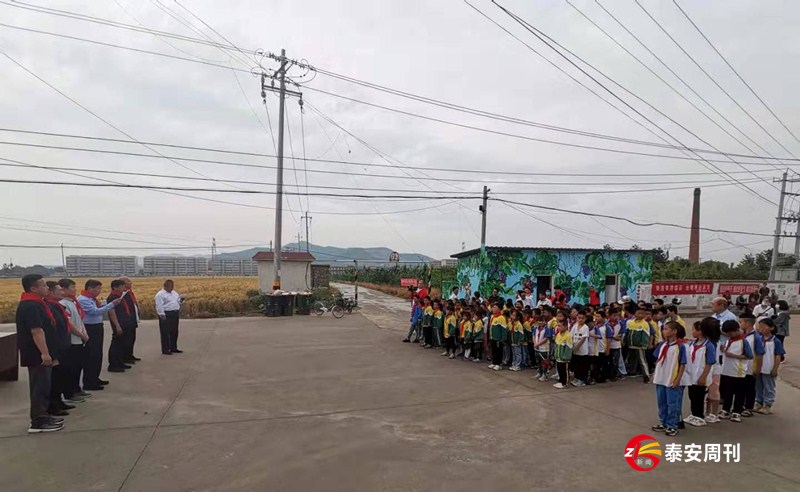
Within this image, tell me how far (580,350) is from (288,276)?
61.8 feet

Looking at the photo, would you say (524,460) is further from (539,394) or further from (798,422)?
(798,422)

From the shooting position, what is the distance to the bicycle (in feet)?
61.5

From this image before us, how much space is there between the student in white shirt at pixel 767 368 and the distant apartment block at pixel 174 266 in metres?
111

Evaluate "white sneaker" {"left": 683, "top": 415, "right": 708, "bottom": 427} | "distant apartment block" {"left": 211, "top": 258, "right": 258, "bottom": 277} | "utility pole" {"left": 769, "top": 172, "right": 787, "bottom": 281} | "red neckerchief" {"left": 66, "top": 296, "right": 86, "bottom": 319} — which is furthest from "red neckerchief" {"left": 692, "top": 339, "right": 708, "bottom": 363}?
"distant apartment block" {"left": 211, "top": 258, "right": 258, "bottom": 277}

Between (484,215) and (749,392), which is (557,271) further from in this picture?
(749,392)

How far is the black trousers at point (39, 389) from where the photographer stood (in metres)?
5.21

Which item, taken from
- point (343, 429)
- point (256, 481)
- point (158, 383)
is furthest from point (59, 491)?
point (158, 383)

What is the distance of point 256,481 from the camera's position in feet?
13.4

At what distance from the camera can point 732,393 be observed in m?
5.98

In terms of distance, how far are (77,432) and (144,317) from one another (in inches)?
548

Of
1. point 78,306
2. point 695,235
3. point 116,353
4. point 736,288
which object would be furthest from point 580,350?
point 695,235

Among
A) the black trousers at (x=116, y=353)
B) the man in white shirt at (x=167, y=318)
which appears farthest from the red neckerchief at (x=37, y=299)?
the man in white shirt at (x=167, y=318)

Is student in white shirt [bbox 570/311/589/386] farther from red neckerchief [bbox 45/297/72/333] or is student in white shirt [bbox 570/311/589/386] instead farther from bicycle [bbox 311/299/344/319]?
bicycle [bbox 311/299/344/319]

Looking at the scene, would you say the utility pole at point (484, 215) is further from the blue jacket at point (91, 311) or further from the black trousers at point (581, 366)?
the blue jacket at point (91, 311)
